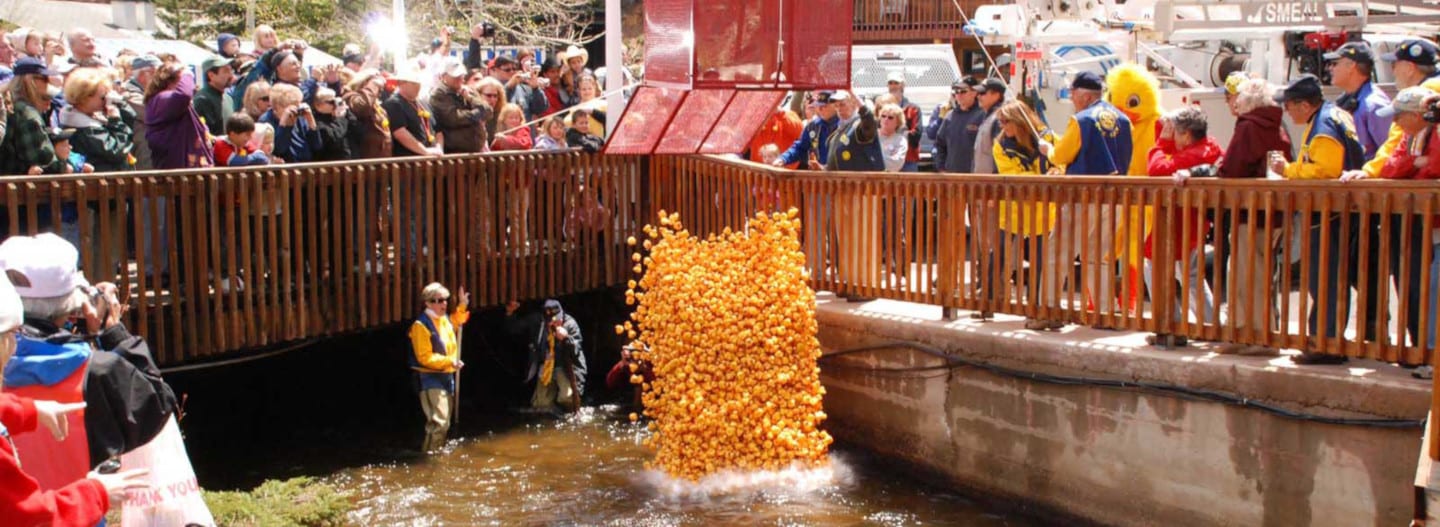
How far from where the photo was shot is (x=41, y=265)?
16.2 feet

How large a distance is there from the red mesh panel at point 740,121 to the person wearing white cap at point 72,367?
640 cm

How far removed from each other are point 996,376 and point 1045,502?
2.79 feet

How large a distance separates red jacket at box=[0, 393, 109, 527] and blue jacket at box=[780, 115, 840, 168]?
355 inches

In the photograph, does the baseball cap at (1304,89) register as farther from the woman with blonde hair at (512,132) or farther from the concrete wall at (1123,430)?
the woman with blonde hair at (512,132)

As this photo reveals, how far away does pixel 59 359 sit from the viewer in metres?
4.78

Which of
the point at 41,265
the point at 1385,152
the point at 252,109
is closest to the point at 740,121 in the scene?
the point at 252,109

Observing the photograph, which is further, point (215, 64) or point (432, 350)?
point (215, 64)

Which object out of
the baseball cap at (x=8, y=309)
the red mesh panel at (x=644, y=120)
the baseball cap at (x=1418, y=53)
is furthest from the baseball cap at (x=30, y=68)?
the baseball cap at (x=1418, y=53)

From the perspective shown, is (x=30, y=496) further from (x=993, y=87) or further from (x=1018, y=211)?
(x=993, y=87)

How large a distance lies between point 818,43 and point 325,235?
3.85 m

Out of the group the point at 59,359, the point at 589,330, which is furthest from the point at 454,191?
the point at 59,359

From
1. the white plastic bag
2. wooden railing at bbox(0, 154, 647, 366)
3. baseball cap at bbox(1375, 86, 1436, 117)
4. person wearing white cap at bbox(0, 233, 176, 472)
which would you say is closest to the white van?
wooden railing at bbox(0, 154, 647, 366)

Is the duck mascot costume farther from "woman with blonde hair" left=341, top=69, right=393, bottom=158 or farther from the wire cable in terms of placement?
"woman with blonde hair" left=341, top=69, right=393, bottom=158

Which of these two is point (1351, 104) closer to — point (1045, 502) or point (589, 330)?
point (1045, 502)
